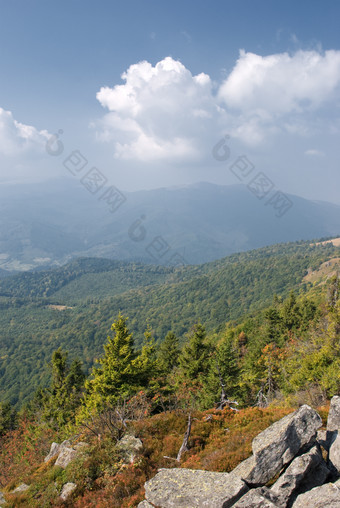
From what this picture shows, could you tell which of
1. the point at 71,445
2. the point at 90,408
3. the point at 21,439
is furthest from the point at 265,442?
the point at 21,439

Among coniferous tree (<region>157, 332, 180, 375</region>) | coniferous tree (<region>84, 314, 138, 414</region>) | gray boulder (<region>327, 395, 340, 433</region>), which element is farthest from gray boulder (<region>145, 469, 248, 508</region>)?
coniferous tree (<region>157, 332, 180, 375</region>)

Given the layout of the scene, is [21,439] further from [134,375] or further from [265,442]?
[265,442]

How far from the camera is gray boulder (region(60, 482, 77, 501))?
11516 mm

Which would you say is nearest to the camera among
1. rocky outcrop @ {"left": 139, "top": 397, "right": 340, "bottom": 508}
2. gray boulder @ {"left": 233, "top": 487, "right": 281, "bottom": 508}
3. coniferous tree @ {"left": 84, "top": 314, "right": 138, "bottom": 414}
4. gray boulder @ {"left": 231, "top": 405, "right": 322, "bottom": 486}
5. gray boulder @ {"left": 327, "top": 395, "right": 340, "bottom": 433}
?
gray boulder @ {"left": 233, "top": 487, "right": 281, "bottom": 508}

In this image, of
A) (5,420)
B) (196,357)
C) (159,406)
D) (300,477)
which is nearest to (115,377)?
(159,406)

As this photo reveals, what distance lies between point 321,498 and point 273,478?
83.5 inches

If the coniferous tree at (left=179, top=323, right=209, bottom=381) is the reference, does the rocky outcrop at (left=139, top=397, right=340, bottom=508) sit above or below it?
above

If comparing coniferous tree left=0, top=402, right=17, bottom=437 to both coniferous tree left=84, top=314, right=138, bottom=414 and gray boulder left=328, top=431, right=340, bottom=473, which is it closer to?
coniferous tree left=84, top=314, right=138, bottom=414

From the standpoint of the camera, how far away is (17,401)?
4250 inches

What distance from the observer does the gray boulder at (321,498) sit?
6691 mm

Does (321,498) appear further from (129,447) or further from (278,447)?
(129,447)

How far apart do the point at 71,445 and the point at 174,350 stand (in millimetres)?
24634

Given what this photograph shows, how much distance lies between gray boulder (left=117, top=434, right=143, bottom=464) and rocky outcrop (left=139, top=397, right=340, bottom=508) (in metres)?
3.48

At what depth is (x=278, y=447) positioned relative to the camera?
8289mm
